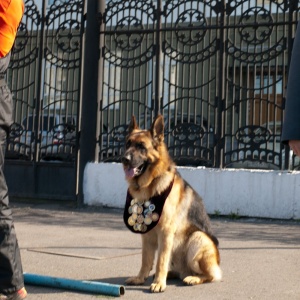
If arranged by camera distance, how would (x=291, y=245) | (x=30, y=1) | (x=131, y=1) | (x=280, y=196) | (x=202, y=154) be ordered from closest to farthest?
(x=291, y=245), (x=280, y=196), (x=202, y=154), (x=131, y=1), (x=30, y=1)

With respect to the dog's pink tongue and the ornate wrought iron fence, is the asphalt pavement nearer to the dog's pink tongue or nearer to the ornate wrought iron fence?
the dog's pink tongue

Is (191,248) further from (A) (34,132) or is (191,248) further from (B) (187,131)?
(A) (34,132)

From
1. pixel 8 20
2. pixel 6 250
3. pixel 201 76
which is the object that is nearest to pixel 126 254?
pixel 6 250

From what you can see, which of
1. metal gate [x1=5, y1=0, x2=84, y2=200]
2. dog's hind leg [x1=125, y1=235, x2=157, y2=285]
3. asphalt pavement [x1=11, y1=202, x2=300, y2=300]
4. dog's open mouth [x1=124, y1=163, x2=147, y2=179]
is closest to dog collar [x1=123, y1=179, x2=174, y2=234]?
dog's hind leg [x1=125, y1=235, x2=157, y2=285]

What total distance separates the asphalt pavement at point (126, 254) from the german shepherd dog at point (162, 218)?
165 millimetres


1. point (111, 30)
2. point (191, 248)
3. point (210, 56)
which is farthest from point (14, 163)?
point (191, 248)

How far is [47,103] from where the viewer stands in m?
13.9

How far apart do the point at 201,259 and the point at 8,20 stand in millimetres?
2775

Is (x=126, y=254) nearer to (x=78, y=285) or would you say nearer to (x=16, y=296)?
(x=78, y=285)

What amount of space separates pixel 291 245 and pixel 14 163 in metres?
6.83

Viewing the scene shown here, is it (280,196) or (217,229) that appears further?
(280,196)

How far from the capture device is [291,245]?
899cm

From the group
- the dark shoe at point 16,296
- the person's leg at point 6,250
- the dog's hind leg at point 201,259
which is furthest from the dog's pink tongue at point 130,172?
the dark shoe at point 16,296

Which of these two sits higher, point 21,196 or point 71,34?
point 71,34
